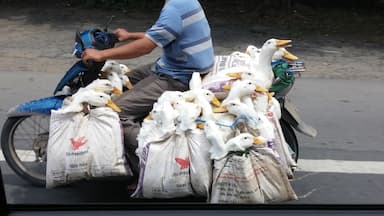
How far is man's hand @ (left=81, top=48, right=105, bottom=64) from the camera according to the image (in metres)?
3.49

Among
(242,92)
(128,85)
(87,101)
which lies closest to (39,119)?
(87,101)

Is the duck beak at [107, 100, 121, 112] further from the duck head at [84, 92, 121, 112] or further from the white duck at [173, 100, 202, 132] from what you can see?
the white duck at [173, 100, 202, 132]

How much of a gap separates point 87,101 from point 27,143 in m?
0.72

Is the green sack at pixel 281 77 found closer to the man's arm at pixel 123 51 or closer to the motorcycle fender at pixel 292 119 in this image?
the motorcycle fender at pixel 292 119

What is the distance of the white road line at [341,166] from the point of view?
4.36 meters

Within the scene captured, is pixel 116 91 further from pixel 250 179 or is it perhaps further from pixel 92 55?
pixel 250 179

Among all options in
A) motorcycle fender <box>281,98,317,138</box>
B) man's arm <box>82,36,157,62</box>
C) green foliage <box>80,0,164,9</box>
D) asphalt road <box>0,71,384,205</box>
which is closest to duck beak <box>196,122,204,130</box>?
asphalt road <box>0,71,384,205</box>

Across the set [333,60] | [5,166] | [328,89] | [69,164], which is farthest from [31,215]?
[333,60]

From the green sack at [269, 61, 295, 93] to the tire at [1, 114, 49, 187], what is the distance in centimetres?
139

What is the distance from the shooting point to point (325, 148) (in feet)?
16.0

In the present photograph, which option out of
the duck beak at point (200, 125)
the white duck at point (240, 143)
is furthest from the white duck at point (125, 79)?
the white duck at point (240, 143)

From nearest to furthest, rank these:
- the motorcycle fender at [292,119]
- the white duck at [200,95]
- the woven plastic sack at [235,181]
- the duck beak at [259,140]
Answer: the woven plastic sack at [235,181] → the duck beak at [259,140] → the white duck at [200,95] → the motorcycle fender at [292,119]

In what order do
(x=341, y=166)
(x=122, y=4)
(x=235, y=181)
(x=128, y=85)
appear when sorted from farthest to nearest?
(x=122, y=4), (x=341, y=166), (x=128, y=85), (x=235, y=181)

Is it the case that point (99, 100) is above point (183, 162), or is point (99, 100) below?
above
